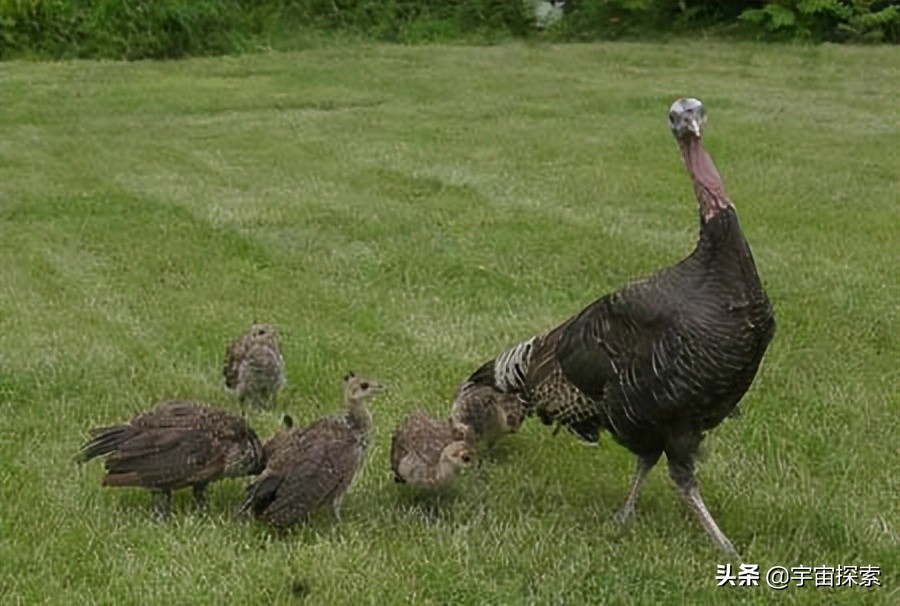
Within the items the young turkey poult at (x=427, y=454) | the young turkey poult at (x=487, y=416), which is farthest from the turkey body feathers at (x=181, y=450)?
the young turkey poult at (x=487, y=416)

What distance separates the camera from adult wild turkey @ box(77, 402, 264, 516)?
5266 mm

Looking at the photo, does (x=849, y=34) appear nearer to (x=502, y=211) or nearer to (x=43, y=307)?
(x=502, y=211)

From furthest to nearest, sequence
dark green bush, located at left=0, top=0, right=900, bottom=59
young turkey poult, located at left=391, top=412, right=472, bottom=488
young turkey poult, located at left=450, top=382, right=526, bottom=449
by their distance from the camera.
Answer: dark green bush, located at left=0, top=0, right=900, bottom=59 → young turkey poult, located at left=450, top=382, right=526, bottom=449 → young turkey poult, located at left=391, top=412, right=472, bottom=488

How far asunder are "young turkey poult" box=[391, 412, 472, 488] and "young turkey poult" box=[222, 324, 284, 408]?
103cm

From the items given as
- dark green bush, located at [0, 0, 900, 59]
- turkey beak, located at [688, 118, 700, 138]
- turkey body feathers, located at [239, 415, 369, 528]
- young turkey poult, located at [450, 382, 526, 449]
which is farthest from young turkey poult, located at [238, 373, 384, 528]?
dark green bush, located at [0, 0, 900, 59]

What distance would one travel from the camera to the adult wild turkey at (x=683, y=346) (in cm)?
484

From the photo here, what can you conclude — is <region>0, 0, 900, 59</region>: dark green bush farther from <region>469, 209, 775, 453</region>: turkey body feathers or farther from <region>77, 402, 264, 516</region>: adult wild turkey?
<region>469, 209, 775, 453</region>: turkey body feathers

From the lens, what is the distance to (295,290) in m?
8.80

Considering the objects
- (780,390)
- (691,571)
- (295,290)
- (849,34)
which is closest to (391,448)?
(691,571)

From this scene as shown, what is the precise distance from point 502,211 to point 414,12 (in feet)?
39.8

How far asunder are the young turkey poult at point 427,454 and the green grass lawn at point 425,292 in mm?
121

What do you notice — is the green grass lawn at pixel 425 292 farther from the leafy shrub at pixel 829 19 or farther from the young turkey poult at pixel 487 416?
A: the leafy shrub at pixel 829 19

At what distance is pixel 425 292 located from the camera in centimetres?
874

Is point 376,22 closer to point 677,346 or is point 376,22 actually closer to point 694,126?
point 694,126
